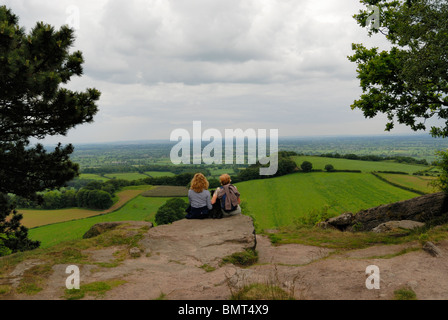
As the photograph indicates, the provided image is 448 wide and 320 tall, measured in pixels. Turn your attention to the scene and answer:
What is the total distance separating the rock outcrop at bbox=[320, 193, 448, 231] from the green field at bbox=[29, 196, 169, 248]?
33834 mm

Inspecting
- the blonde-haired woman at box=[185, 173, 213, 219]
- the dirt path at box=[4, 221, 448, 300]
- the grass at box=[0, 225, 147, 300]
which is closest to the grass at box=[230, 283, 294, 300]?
the dirt path at box=[4, 221, 448, 300]

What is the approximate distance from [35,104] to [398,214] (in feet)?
54.3

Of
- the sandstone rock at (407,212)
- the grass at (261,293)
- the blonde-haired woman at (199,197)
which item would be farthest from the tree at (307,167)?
the grass at (261,293)

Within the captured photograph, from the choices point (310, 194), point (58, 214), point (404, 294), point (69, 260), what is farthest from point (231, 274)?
point (58, 214)

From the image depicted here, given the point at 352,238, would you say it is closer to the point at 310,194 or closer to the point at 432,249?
the point at 432,249

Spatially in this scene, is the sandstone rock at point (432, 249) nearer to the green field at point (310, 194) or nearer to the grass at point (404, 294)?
the grass at point (404, 294)

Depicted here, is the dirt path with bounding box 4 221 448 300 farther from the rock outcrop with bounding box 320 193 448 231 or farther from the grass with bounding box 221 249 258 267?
the rock outcrop with bounding box 320 193 448 231

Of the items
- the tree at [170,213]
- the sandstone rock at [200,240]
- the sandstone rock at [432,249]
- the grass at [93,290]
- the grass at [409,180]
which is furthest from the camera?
the grass at [409,180]

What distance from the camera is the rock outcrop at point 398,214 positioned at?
37.2 feet

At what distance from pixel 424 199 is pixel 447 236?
523 cm

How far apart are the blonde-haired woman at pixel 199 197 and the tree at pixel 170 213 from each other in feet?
85.3

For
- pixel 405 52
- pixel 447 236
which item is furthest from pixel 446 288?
pixel 405 52

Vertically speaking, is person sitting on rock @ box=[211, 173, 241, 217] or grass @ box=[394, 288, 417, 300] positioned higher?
person sitting on rock @ box=[211, 173, 241, 217]

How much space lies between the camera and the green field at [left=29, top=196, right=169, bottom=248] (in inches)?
1507
